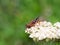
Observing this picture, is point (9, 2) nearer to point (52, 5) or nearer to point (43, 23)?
point (52, 5)

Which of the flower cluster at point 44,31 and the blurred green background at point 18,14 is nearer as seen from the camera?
the flower cluster at point 44,31

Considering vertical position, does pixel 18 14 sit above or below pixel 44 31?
above

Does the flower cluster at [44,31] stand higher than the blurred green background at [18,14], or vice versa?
the blurred green background at [18,14]

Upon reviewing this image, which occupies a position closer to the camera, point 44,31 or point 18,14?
point 44,31

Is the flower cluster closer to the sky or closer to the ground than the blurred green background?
closer to the ground
